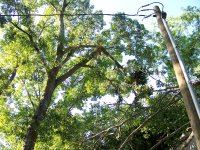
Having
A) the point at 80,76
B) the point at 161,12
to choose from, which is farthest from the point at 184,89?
the point at 80,76

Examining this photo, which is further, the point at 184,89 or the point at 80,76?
the point at 80,76

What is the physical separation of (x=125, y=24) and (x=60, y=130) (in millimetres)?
6839

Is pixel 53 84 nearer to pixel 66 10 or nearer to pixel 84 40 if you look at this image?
pixel 84 40

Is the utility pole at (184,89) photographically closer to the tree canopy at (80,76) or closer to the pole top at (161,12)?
the pole top at (161,12)

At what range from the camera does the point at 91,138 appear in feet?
34.3

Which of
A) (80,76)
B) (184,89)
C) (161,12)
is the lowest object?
(184,89)

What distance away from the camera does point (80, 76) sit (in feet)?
69.3

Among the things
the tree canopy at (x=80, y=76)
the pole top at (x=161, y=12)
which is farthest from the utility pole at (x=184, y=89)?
the tree canopy at (x=80, y=76)

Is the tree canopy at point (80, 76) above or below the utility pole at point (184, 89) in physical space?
above

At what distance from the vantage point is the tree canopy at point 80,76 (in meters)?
11.8

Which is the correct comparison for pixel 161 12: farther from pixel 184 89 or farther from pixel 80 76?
pixel 80 76

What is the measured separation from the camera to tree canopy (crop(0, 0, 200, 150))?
11.8m

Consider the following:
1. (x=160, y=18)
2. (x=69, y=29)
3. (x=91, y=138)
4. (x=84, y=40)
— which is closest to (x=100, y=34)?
(x=84, y=40)

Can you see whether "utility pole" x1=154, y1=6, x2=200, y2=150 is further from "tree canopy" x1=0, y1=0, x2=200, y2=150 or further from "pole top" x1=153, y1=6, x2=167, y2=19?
"tree canopy" x1=0, y1=0, x2=200, y2=150
